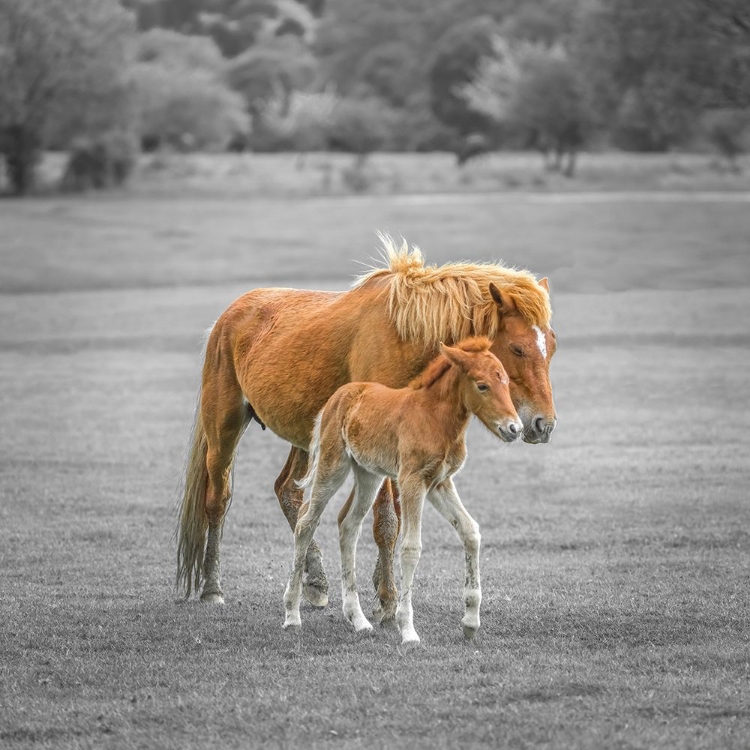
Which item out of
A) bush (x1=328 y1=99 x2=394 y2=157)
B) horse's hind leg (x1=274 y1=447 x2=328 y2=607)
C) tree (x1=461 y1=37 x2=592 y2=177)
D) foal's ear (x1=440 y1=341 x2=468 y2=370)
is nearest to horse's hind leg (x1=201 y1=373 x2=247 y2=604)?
horse's hind leg (x1=274 y1=447 x2=328 y2=607)

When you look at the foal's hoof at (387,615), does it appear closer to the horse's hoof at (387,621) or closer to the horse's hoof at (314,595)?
the horse's hoof at (387,621)

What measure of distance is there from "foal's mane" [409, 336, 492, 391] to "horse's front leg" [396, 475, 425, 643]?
0.54 m

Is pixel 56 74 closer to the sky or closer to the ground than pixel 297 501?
closer to the ground

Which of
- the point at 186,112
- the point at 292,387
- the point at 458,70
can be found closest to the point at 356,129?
the point at 186,112

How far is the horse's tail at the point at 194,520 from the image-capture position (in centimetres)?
775

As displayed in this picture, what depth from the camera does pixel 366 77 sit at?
8806cm

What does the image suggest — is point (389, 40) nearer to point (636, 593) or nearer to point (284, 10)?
point (284, 10)

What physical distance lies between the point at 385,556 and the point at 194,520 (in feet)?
5.35

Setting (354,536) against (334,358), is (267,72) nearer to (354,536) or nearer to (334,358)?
(334,358)

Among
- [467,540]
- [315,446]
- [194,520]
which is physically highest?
[315,446]

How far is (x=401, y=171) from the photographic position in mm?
57656

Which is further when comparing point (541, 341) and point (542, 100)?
point (542, 100)

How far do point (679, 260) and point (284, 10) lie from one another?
74.0 m

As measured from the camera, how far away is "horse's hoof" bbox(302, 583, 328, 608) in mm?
7484
